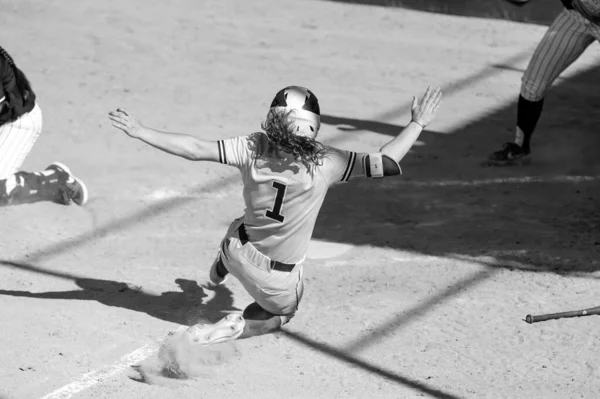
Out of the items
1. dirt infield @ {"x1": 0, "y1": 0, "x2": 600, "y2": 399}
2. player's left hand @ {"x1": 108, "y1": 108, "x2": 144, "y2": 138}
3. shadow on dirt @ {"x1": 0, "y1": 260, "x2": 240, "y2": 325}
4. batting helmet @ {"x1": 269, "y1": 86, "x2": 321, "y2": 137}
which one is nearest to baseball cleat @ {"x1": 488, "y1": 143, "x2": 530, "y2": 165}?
dirt infield @ {"x1": 0, "y1": 0, "x2": 600, "y2": 399}

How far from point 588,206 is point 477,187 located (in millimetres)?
818

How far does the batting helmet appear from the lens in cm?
441

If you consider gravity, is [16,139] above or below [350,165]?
below

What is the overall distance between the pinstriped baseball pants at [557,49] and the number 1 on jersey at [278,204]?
11.8 feet

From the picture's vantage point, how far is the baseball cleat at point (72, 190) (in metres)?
6.56

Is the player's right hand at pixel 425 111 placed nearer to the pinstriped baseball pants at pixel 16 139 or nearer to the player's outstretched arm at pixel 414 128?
the player's outstretched arm at pixel 414 128

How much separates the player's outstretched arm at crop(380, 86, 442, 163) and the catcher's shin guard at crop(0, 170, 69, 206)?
2848mm

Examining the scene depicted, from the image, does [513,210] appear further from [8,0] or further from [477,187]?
[8,0]

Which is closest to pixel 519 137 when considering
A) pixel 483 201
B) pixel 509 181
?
pixel 509 181

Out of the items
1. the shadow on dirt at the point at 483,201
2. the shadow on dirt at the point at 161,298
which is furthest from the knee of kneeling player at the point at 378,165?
the shadow on dirt at the point at 483,201

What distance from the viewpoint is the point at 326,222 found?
664 cm

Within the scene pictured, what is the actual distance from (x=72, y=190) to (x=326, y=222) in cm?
175

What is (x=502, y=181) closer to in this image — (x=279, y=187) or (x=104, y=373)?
(x=279, y=187)

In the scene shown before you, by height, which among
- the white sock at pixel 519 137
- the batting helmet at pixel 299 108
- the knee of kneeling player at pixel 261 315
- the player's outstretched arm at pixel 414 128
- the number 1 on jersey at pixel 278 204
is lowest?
the white sock at pixel 519 137
